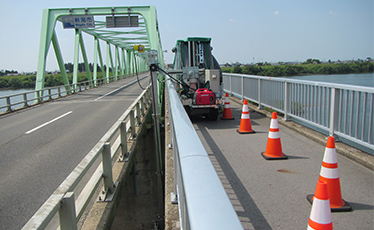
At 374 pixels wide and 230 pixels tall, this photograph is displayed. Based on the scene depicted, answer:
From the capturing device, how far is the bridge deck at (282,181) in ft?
11.8

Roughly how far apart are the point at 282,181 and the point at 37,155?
6.20 m

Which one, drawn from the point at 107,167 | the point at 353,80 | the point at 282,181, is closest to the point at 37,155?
the point at 107,167

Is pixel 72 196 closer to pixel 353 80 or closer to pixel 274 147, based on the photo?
pixel 274 147

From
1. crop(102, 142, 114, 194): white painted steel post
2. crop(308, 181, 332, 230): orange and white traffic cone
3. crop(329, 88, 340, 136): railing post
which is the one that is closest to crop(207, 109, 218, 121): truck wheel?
crop(329, 88, 340, 136): railing post

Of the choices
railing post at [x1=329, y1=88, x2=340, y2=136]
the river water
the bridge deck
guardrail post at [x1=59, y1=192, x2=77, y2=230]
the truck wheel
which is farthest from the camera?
the truck wheel

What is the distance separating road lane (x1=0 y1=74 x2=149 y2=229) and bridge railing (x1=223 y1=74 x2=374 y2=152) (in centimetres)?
566

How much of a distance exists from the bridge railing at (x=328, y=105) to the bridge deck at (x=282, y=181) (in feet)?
1.62

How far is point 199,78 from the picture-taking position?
10.7m

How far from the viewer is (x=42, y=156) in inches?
305

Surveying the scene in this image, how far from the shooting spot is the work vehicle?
9.52 metres

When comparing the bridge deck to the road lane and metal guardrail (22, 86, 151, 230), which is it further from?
the road lane

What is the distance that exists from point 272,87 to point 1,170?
25.9 feet

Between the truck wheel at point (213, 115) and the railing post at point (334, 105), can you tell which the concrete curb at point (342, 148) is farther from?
the truck wheel at point (213, 115)

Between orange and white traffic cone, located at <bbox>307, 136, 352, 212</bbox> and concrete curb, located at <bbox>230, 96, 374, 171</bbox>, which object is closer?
orange and white traffic cone, located at <bbox>307, 136, 352, 212</bbox>
